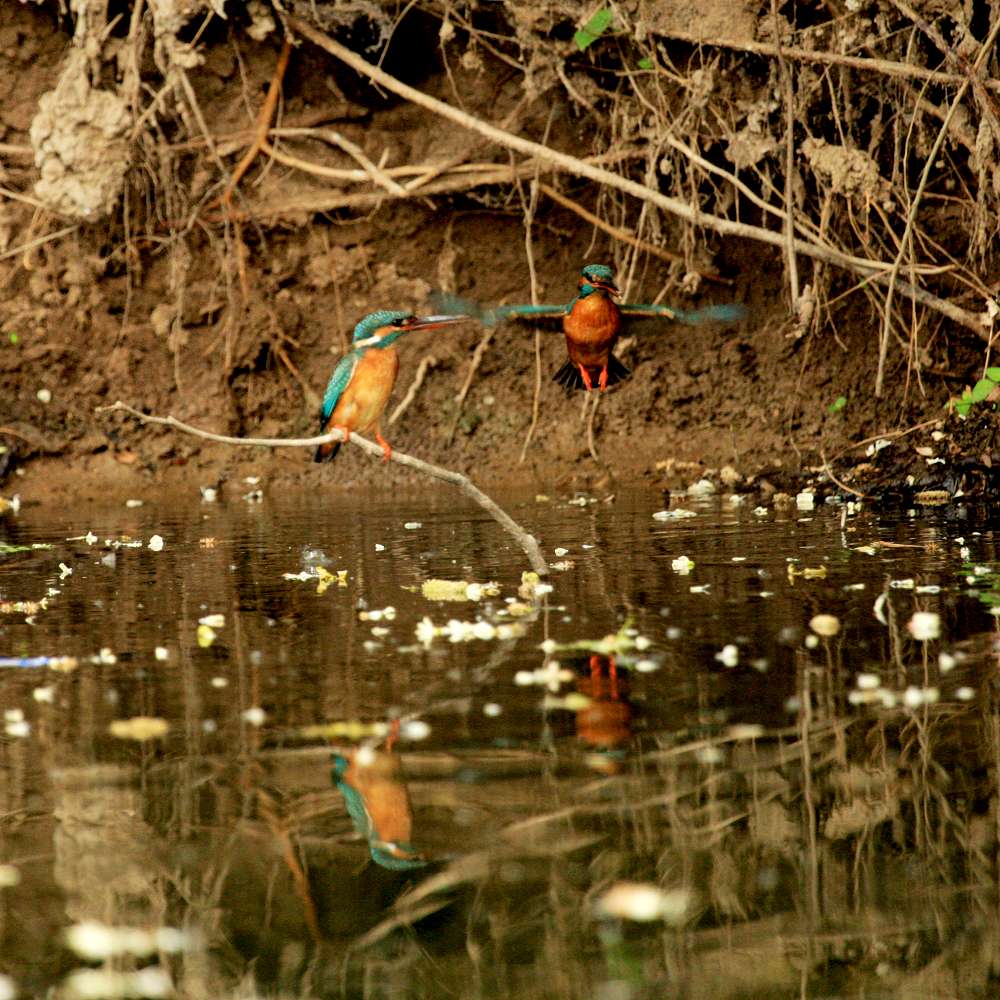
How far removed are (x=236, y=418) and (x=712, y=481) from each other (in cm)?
308

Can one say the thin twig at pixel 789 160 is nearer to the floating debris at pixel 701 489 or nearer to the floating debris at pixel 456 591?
the floating debris at pixel 701 489

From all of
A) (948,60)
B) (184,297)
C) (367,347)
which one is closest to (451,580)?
(367,347)

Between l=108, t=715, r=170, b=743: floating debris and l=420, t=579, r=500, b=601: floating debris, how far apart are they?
152 centimetres

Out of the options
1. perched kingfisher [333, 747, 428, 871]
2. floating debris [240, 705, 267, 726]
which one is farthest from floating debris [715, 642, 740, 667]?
floating debris [240, 705, 267, 726]

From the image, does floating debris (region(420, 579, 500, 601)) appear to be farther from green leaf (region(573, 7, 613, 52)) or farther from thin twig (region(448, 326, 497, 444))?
thin twig (region(448, 326, 497, 444))

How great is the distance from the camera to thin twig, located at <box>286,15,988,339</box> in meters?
6.77

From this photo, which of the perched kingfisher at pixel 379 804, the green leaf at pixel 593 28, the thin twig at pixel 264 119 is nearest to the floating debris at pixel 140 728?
the perched kingfisher at pixel 379 804

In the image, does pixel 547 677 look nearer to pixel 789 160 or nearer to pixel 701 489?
pixel 789 160

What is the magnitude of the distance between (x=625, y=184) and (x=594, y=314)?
1586 millimetres

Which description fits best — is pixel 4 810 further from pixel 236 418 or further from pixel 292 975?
pixel 236 418

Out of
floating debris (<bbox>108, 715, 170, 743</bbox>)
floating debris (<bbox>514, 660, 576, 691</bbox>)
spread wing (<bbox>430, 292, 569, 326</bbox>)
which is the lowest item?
floating debris (<bbox>108, 715, 170, 743</bbox>)

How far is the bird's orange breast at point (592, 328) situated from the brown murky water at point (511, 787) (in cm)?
139

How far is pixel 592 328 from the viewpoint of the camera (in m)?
5.87

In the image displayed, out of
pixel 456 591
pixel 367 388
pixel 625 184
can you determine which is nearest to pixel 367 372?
pixel 367 388
